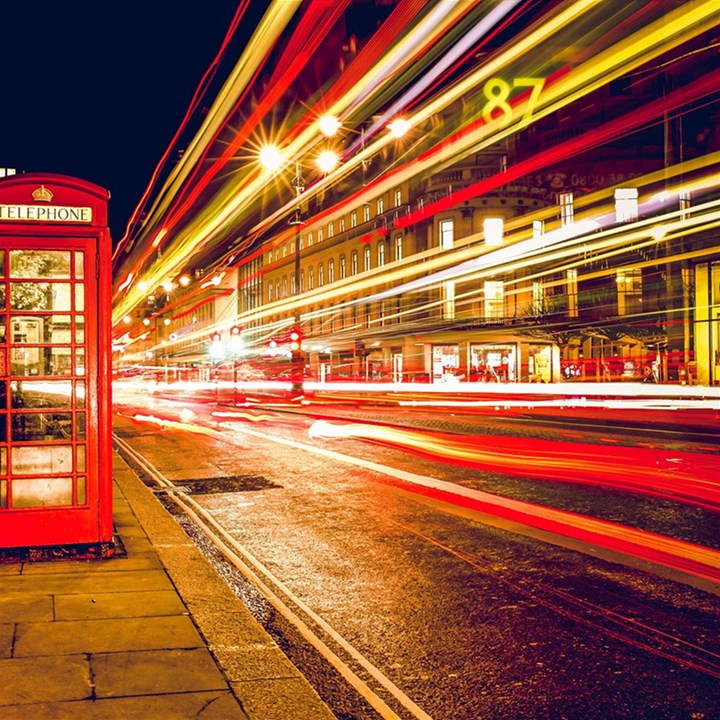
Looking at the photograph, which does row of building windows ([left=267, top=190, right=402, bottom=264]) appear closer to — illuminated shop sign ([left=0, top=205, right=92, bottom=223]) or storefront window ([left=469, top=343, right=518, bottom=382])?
storefront window ([left=469, top=343, right=518, bottom=382])

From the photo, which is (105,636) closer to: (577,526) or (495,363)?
(577,526)

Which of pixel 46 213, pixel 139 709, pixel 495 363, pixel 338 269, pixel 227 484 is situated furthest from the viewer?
pixel 338 269

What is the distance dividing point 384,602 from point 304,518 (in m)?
3.23

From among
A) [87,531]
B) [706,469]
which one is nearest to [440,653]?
[87,531]

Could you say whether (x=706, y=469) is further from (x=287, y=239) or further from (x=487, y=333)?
(x=287, y=239)

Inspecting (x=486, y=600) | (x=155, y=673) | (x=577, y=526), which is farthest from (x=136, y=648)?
(x=577, y=526)

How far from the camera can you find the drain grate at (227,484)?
10.8 metres

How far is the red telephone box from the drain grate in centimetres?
413

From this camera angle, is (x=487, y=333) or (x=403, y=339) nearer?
(x=487, y=333)

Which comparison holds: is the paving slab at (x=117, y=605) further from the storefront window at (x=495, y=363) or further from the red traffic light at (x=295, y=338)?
the storefront window at (x=495, y=363)

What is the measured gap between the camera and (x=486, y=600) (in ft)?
18.1

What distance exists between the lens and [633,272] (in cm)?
4422

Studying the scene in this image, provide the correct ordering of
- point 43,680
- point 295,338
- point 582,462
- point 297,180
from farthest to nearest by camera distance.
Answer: point 297,180 < point 295,338 < point 582,462 < point 43,680

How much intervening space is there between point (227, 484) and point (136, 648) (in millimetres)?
7017
